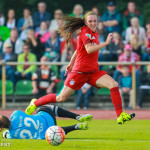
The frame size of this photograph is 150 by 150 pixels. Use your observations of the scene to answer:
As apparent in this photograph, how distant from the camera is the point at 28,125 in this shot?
724cm

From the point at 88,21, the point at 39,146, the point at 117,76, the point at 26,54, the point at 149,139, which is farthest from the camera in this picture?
the point at 26,54

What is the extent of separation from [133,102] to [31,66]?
3.46m

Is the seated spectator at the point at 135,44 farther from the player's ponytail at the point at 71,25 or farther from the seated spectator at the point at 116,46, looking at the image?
the player's ponytail at the point at 71,25

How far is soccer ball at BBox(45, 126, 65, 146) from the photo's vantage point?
6969 mm

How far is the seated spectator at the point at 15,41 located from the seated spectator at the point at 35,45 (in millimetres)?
400

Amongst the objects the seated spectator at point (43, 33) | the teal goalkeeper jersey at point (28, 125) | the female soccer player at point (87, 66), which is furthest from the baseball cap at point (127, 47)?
the teal goalkeeper jersey at point (28, 125)

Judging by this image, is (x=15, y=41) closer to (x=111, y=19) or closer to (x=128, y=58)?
(x=111, y=19)

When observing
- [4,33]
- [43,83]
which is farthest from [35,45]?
[43,83]

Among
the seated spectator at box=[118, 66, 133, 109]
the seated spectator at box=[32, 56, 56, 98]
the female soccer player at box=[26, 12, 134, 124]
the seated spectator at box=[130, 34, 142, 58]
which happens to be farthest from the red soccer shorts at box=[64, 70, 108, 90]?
the seated spectator at box=[130, 34, 142, 58]

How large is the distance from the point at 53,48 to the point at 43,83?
55.5 inches

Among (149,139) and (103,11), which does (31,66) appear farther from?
(149,139)

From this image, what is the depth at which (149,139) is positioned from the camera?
7957mm

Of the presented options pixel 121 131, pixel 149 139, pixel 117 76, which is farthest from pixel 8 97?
pixel 149 139

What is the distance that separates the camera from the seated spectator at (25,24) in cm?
1673
